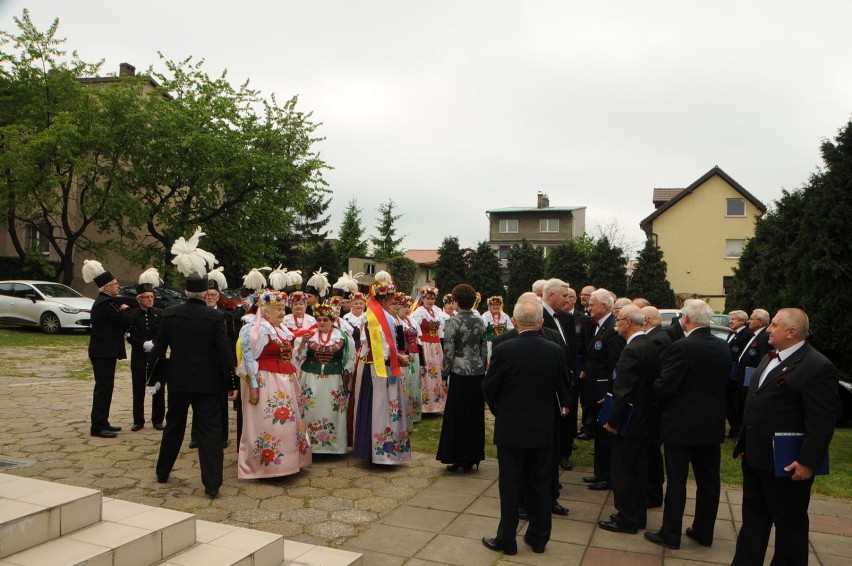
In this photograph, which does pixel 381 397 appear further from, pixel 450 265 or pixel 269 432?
pixel 450 265

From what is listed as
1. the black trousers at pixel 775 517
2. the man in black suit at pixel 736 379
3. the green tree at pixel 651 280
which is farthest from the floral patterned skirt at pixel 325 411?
the green tree at pixel 651 280

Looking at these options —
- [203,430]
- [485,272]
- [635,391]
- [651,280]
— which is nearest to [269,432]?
[203,430]

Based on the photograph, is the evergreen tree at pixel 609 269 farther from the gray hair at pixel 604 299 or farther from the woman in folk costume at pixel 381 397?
the woman in folk costume at pixel 381 397

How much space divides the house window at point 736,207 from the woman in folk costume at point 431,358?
32270 millimetres

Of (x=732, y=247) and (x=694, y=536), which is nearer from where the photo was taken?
(x=694, y=536)

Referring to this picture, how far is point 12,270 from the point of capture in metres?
27.6

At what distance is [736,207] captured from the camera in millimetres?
37719

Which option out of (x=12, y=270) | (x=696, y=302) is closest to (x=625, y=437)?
(x=696, y=302)

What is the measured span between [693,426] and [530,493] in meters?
1.37

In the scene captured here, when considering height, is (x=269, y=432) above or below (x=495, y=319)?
below

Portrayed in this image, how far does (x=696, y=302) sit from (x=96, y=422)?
6.96m

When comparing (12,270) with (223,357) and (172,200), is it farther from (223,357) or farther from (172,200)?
(223,357)

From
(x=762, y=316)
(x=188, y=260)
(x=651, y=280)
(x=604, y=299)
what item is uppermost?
(x=651, y=280)

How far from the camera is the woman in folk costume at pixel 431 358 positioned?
33.4 ft
